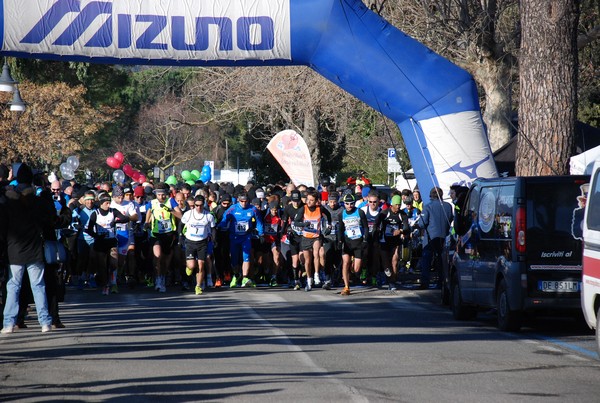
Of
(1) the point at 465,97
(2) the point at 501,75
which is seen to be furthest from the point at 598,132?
(1) the point at 465,97

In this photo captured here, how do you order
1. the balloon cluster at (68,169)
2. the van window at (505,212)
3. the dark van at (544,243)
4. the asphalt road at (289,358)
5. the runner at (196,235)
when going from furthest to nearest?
the balloon cluster at (68,169)
the runner at (196,235)
the van window at (505,212)
the dark van at (544,243)
the asphalt road at (289,358)

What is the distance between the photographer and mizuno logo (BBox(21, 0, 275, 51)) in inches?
709

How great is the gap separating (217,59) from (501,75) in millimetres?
8055

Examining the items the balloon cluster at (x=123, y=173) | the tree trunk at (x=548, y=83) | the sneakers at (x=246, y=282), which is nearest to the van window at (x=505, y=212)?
the tree trunk at (x=548, y=83)

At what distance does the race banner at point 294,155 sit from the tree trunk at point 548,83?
8.50 metres

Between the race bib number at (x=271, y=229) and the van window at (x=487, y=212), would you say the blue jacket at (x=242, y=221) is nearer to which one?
the race bib number at (x=271, y=229)

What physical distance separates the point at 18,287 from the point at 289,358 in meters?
3.63

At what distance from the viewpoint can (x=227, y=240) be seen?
2125 centimetres

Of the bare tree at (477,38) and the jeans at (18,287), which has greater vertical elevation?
the bare tree at (477,38)

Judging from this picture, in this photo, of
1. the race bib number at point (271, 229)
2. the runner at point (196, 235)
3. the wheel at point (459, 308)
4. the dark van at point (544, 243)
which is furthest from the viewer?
the race bib number at point (271, 229)

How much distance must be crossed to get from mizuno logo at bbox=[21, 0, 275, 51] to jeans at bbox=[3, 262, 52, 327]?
21.6 feet

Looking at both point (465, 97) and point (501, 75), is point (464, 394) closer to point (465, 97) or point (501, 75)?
point (465, 97)

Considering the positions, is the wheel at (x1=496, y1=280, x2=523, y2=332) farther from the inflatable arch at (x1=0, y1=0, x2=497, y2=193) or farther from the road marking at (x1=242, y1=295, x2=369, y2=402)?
the inflatable arch at (x1=0, y1=0, x2=497, y2=193)

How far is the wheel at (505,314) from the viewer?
42.3ft
